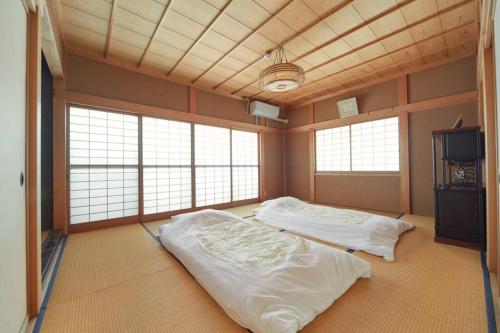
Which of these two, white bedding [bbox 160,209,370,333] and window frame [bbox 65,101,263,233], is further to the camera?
window frame [bbox 65,101,263,233]

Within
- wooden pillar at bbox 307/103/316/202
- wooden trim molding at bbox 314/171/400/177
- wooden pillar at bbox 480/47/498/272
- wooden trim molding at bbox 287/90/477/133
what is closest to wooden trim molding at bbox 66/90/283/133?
wooden pillar at bbox 307/103/316/202

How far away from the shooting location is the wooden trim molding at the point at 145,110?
11.0 ft

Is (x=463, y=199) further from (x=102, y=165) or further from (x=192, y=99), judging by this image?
(x=102, y=165)

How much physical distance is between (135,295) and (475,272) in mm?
3034

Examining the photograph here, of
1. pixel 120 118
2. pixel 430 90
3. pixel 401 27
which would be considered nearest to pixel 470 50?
pixel 430 90

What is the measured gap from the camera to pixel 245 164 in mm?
5762

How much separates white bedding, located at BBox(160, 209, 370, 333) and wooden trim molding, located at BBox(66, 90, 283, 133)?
8.67 feet

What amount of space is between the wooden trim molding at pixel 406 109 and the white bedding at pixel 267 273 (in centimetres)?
371

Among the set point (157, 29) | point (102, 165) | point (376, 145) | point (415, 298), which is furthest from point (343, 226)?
point (102, 165)

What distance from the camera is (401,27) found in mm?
2881

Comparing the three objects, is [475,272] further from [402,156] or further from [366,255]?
[402,156]

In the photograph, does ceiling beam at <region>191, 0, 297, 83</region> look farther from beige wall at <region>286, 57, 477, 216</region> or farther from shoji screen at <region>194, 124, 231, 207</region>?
beige wall at <region>286, 57, 477, 216</region>

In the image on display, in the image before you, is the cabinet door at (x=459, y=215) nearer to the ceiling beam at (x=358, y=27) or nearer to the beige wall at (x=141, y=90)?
the ceiling beam at (x=358, y=27)

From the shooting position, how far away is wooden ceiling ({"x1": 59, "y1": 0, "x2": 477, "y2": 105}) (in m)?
2.50
